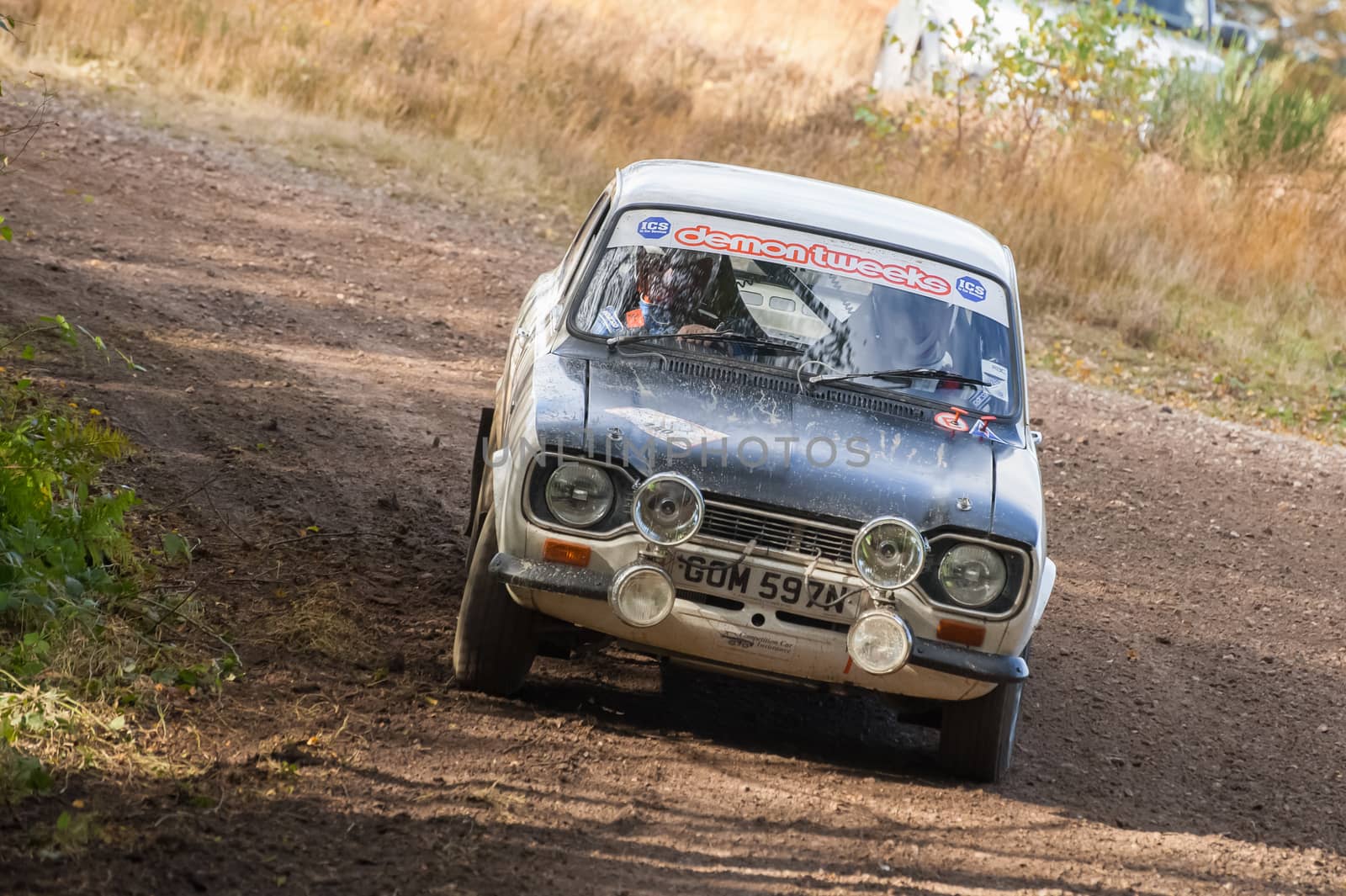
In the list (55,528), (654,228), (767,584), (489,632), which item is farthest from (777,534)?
(55,528)

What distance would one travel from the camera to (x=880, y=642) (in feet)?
13.3

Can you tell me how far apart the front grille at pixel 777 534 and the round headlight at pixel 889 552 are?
0.27ft

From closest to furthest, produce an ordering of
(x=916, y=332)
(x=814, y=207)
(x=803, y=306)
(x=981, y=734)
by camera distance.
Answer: (x=981, y=734), (x=916, y=332), (x=803, y=306), (x=814, y=207)

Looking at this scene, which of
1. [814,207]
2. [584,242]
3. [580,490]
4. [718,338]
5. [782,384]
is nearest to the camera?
[580,490]

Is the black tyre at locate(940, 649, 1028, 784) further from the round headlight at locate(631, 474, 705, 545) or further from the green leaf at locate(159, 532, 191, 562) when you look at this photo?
the green leaf at locate(159, 532, 191, 562)

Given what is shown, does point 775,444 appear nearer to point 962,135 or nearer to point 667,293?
point 667,293

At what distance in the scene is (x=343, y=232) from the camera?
36.1 ft

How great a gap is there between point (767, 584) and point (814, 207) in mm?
1836

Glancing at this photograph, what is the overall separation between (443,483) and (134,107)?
7547mm

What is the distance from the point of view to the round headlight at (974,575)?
419cm

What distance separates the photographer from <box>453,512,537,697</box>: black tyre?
4.36 m

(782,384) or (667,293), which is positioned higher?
(667,293)

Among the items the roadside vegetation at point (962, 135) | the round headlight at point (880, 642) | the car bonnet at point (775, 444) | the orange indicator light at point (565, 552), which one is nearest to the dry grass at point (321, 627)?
the orange indicator light at point (565, 552)

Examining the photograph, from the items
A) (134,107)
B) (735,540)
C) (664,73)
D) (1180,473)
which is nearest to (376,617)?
(735,540)
